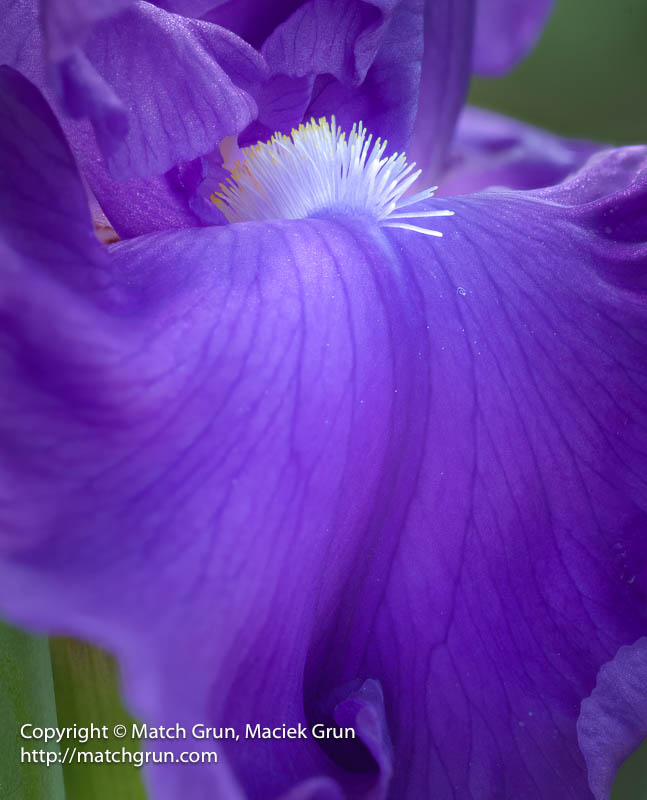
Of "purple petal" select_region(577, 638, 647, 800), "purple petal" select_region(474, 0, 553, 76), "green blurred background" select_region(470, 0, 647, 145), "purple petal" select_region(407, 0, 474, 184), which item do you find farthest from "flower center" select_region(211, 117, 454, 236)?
"green blurred background" select_region(470, 0, 647, 145)

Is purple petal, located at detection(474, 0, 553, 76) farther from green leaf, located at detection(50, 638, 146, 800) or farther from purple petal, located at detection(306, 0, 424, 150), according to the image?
green leaf, located at detection(50, 638, 146, 800)

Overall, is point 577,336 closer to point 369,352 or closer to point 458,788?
point 369,352

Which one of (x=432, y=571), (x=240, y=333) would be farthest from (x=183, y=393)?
(x=432, y=571)

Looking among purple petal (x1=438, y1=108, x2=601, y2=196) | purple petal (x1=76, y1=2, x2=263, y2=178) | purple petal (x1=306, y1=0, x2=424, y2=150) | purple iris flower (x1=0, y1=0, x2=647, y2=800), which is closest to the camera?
purple iris flower (x1=0, y1=0, x2=647, y2=800)

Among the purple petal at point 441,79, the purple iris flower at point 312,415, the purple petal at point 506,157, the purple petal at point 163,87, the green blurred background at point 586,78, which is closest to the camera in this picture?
→ the purple iris flower at point 312,415

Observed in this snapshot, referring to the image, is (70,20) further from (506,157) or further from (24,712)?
(506,157)

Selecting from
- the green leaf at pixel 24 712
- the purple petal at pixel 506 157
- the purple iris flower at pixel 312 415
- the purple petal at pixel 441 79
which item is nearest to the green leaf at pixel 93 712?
the green leaf at pixel 24 712

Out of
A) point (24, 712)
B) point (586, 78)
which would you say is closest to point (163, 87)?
point (24, 712)

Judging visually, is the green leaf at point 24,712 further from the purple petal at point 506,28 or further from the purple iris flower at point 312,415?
the purple petal at point 506,28
